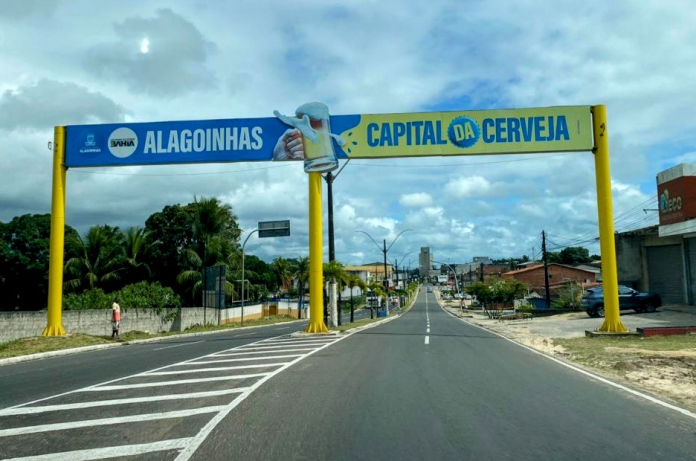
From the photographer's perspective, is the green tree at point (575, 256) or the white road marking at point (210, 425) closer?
the white road marking at point (210, 425)

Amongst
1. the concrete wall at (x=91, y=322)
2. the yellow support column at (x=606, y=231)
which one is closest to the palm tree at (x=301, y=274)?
the concrete wall at (x=91, y=322)

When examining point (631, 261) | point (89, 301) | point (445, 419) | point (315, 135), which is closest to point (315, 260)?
point (315, 135)

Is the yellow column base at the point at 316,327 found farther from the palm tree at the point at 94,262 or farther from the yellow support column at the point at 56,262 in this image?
the palm tree at the point at 94,262

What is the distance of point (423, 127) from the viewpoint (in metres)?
23.3

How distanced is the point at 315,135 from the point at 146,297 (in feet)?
63.6

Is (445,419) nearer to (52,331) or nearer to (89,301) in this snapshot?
(52,331)

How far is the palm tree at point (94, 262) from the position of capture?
45.3 m

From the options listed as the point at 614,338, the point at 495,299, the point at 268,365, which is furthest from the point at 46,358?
the point at 495,299

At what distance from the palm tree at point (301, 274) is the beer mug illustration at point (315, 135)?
40135mm

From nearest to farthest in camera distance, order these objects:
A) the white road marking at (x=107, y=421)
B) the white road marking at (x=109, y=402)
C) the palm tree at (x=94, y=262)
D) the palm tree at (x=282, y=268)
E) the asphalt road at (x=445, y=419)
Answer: the asphalt road at (x=445, y=419), the white road marking at (x=107, y=421), the white road marking at (x=109, y=402), the palm tree at (x=94, y=262), the palm tree at (x=282, y=268)

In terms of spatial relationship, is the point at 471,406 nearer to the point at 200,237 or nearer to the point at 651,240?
the point at 651,240

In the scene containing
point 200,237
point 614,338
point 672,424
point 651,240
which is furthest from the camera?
point 200,237

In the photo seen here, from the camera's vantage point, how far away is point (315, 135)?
2347cm

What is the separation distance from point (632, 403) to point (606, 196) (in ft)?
49.1
